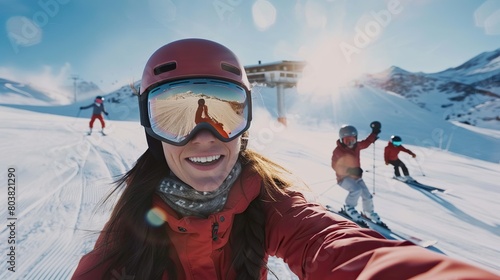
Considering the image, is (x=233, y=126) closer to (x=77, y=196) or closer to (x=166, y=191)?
(x=166, y=191)

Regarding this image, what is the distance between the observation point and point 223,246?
143cm

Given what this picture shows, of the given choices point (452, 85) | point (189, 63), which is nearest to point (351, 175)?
point (189, 63)

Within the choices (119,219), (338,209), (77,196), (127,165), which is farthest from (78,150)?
(119,219)

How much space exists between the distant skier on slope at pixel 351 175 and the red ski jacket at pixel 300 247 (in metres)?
3.73

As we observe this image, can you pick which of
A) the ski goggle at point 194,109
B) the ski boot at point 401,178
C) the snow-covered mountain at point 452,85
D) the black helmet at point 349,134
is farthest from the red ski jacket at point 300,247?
the snow-covered mountain at point 452,85

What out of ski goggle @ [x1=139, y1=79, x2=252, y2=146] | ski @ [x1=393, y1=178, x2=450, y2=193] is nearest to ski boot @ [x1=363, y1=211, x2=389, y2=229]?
ski @ [x1=393, y1=178, x2=450, y2=193]

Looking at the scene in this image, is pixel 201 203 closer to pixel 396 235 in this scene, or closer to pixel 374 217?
pixel 396 235

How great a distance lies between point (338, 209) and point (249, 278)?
4.27 m

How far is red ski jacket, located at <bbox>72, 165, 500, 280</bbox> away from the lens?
77 centimetres

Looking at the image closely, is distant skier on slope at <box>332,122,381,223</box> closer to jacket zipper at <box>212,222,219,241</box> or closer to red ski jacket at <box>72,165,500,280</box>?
red ski jacket at <box>72,165,500,280</box>

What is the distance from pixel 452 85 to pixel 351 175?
270 ft

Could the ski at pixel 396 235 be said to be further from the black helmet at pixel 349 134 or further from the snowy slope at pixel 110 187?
the black helmet at pixel 349 134

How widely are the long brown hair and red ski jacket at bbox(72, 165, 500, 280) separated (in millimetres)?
40

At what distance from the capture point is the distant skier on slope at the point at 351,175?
486 centimetres
